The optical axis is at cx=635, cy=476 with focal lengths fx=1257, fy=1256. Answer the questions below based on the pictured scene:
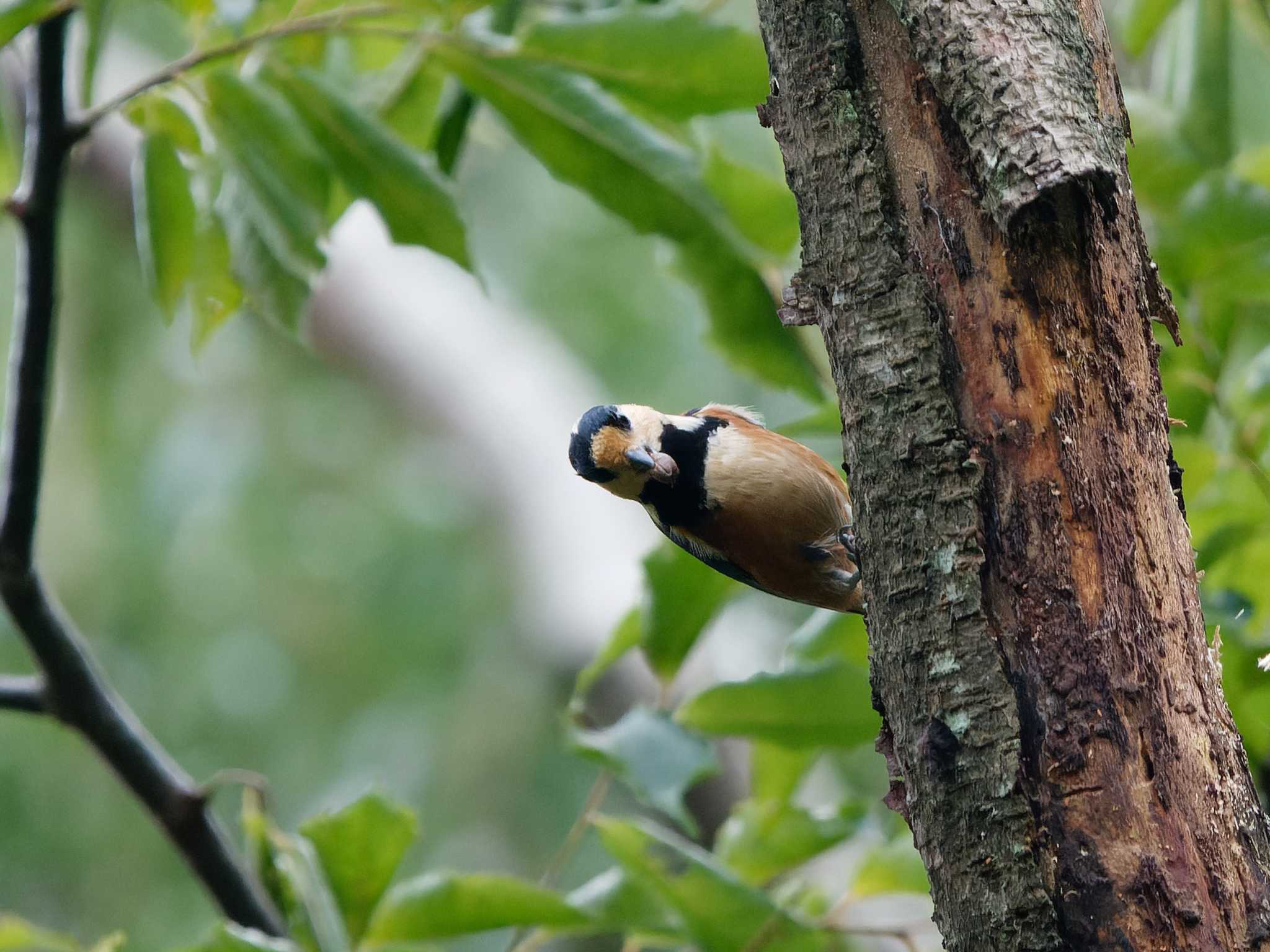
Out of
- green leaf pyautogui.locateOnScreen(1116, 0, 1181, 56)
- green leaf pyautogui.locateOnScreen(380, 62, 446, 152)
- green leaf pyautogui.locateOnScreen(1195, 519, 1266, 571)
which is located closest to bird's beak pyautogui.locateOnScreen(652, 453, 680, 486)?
green leaf pyautogui.locateOnScreen(380, 62, 446, 152)

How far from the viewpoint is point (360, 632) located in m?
6.68

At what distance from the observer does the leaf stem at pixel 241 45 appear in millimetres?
1866

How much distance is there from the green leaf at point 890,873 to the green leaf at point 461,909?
0.47 m

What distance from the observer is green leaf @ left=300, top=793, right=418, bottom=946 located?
77.1 inches

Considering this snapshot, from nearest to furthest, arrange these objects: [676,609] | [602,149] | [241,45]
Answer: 1. [241,45]
2. [602,149]
3. [676,609]


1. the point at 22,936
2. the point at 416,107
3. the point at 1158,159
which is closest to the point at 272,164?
the point at 416,107

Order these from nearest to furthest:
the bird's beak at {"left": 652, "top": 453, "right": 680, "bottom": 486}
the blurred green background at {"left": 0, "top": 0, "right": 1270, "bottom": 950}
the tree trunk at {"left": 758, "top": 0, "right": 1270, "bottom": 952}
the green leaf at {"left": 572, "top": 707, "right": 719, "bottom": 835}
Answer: the tree trunk at {"left": 758, "top": 0, "right": 1270, "bottom": 952}, the green leaf at {"left": 572, "top": 707, "right": 719, "bottom": 835}, the bird's beak at {"left": 652, "top": 453, "right": 680, "bottom": 486}, the blurred green background at {"left": 0, "top": 0, "right": 1270, "bottom": 950}

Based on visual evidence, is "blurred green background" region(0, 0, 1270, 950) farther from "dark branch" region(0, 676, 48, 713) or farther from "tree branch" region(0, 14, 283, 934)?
"dark branch" region(0, 676, 48, 713)

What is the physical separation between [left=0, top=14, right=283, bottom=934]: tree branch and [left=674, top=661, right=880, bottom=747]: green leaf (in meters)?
0.82

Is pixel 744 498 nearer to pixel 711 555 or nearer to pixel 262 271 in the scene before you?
pixel 711 555

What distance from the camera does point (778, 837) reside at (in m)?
2.12

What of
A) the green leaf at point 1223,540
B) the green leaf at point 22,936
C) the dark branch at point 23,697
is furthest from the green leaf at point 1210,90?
the green leaf at point 22,936

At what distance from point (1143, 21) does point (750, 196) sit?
957mm

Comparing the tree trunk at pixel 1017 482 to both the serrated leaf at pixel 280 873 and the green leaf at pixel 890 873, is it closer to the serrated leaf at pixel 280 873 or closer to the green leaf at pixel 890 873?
the green leaf at pixel 890 873
